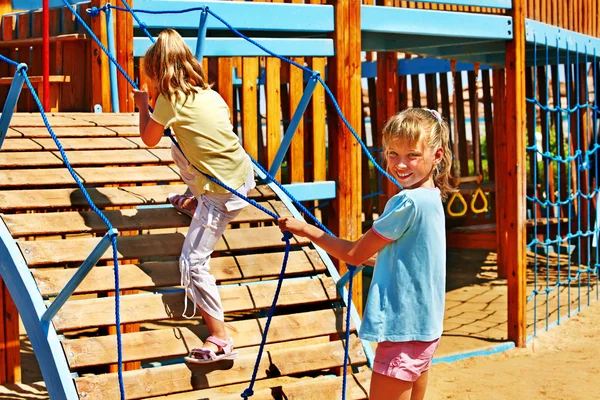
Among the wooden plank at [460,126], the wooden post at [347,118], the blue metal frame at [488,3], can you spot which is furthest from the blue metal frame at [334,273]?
the wooden plank at [460,126]

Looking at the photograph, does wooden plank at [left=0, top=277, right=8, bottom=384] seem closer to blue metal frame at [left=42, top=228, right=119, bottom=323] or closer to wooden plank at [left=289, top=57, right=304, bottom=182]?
wooden plank at [left=289, top=57, right=304, bottom=182]

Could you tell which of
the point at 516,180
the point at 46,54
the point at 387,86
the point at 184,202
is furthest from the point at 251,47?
the point at 387,86

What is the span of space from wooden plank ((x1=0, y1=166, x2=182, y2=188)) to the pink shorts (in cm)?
202

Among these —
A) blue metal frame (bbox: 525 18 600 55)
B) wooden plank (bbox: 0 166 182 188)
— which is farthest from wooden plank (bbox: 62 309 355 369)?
blue metal frame (bbox: 525 18 600 55)

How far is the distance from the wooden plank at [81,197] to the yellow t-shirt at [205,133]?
597 mm

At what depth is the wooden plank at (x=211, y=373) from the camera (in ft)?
12.4

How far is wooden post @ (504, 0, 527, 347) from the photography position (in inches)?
299

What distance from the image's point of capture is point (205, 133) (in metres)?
4.14

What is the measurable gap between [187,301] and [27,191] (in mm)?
1010

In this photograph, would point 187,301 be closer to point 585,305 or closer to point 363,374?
point 363,374

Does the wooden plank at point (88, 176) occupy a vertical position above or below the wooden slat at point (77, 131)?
below

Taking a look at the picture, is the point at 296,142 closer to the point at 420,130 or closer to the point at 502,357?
the point at 502,357

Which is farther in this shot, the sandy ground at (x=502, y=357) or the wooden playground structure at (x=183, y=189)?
the sandy ground at (x=502, y=357)

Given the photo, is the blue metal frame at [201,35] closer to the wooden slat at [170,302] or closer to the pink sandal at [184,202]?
the pink sandal at [184,202]
